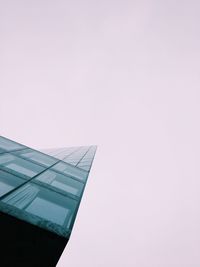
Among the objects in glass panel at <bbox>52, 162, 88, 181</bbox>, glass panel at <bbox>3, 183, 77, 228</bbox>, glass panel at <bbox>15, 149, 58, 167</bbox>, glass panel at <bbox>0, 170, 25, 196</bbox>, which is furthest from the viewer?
glass panel at <bbox>15, 149, 58, 167</bbox>

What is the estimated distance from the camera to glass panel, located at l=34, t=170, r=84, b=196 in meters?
6.60

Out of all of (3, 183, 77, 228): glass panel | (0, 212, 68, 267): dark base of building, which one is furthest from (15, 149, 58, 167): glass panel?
(0, 212, 68, 267): dark base of building

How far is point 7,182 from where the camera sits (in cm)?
523

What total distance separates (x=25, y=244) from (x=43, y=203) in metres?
1.57

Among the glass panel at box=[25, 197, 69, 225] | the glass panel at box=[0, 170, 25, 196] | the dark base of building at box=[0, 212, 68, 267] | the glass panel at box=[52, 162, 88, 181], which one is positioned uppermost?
the glass panel at box=[52, 162, 88, 181]

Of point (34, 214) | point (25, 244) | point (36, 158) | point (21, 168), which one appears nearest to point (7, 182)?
point (34, 214)

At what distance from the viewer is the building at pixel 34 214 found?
3.70 meters

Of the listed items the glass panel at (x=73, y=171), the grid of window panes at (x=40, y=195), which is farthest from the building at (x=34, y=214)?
the glass panel at (x=73, y=171)

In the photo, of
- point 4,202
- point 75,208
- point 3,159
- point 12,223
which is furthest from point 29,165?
point 12,223

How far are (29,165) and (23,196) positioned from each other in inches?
111

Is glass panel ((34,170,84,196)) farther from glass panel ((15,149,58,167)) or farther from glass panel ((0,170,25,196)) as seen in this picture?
glass panel ((15,149,58,167))

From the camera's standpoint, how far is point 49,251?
3.80m

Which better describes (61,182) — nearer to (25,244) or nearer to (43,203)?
(43,203)

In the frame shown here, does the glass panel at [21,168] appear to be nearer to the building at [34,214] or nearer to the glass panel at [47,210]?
the building at [34,214]
